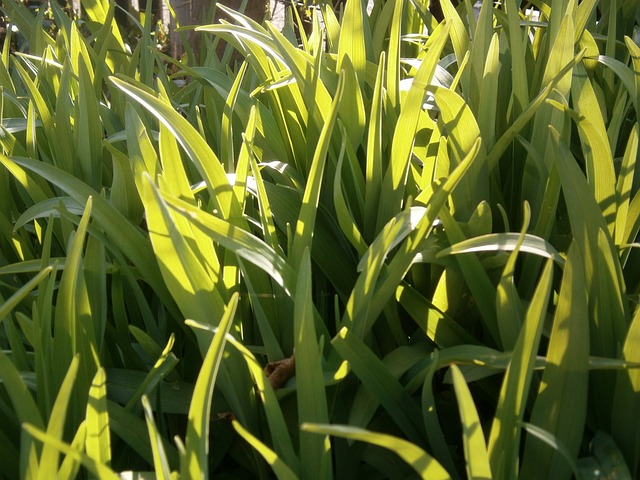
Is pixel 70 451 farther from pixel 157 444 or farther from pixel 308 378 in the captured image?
pixel 308 378

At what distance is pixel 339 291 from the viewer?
765 millimetres

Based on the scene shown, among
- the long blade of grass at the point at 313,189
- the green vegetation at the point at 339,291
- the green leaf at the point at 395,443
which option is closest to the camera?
the green leaf at the point at 395,443

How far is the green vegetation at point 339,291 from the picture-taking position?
53 cm

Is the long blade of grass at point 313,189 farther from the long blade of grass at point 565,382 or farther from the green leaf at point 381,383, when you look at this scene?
the long blade of grass at point 565,382

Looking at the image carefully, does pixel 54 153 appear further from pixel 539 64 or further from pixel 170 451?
pixel 539 64

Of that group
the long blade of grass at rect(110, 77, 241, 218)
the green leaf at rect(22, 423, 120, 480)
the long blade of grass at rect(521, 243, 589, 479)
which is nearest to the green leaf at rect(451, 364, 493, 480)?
the long blade of grass at rect(521, 243, 589, 479)

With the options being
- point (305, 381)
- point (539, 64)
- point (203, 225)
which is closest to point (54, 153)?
point (203, 225)

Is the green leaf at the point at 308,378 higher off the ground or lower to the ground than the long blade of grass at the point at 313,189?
lower

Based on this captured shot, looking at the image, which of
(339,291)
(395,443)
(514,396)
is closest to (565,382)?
(514,396)

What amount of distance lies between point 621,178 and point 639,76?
26 cm

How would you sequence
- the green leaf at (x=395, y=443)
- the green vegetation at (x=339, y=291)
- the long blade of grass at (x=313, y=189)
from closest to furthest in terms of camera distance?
the green leaf at (x=395, y=443) < the green vegetation at (x=339, y=291) < the long blade of grass at (x=313, y=189)

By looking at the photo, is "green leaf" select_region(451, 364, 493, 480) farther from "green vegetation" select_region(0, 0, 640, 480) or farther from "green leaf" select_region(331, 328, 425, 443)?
"green leaf" select_region(331, 328, 425, 443)

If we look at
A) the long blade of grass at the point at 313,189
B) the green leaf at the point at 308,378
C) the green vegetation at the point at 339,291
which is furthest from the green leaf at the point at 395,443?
the long blade of grass at the point at 313,189

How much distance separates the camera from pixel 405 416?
634 millimetres
